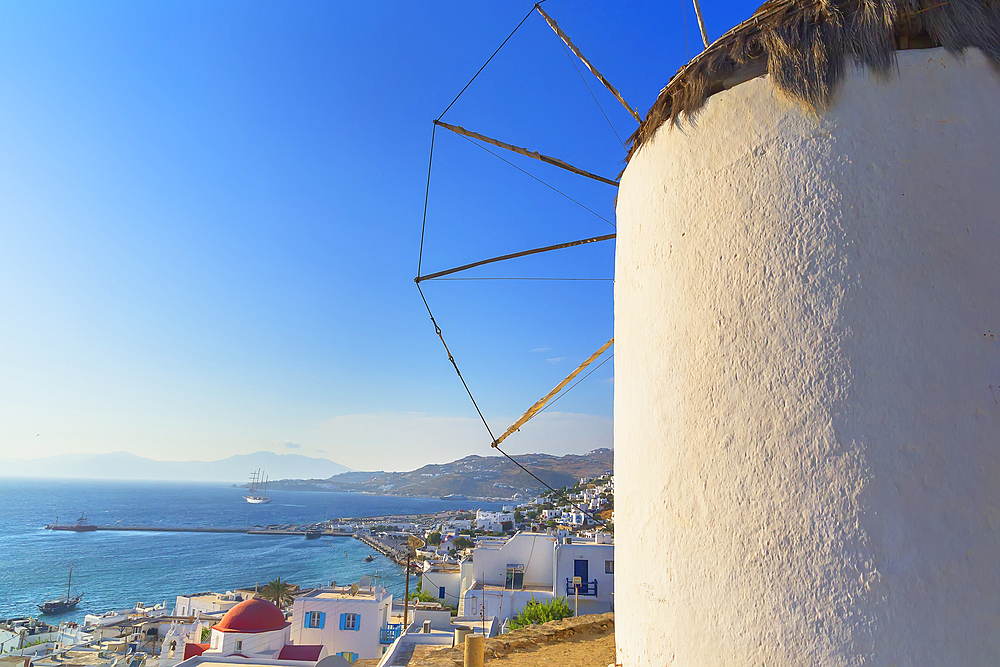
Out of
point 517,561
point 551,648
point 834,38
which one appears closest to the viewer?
point 834,38

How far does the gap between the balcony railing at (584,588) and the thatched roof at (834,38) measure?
2594 centimetres

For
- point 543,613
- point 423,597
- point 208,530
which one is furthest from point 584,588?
point 208,530

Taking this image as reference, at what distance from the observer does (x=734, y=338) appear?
104 inches

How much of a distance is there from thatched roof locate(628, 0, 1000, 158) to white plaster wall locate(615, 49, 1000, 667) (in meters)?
0.07

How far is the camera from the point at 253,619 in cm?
1778

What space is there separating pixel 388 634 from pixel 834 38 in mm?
26875

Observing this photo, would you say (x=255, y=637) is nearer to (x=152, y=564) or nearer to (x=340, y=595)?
(x=340, y=595)

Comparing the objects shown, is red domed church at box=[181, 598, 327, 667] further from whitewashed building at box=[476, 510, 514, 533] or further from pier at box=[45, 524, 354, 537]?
pier at box=[45, 524, 354, 537]

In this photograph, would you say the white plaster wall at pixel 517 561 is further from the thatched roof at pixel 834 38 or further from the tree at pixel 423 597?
the thatched roof at pixel 834 38

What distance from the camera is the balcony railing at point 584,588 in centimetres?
2573

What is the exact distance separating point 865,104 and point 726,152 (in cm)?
57

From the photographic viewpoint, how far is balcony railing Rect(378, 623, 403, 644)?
24281mm

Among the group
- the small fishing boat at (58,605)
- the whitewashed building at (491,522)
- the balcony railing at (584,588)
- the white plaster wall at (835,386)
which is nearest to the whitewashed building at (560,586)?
the balcony railing at (584,588)

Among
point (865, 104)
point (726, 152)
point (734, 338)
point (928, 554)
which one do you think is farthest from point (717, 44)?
point (928, 554)
